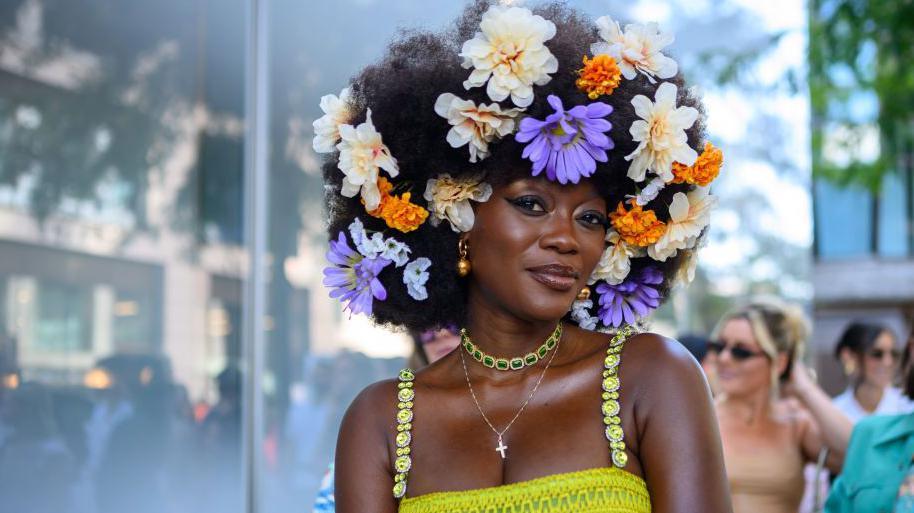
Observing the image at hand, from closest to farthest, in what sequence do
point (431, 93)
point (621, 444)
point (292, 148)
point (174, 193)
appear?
point (621, 444), point (431, 93), point (174, 193), point (292, 148)

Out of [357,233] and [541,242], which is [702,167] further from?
[357,233]

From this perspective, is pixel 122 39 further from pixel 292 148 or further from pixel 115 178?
pixel 292 148

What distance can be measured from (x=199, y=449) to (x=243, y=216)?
107cm

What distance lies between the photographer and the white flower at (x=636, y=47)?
260 cm

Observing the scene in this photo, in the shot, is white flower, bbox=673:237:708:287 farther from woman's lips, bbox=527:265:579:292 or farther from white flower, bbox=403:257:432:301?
white flower, bbox=403:257:432:301

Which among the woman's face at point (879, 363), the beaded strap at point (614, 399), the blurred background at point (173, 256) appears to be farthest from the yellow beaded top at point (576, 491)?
the woman's face at point (879, 363)

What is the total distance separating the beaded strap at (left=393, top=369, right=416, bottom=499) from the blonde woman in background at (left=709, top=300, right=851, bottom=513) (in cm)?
285

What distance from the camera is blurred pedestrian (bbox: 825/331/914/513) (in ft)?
13.2

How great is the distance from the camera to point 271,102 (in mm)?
5535

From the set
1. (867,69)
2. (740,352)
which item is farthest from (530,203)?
(867,69)

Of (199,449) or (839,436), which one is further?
(839,436)

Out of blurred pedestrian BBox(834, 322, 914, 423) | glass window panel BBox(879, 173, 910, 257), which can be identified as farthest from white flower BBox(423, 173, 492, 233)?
glass window panel BBox(879, 173, 910, 257)

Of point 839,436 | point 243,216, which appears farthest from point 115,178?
point 839,436

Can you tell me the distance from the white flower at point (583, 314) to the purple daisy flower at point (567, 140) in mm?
414
